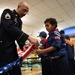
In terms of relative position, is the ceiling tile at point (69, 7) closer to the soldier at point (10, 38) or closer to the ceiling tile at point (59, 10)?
the ceiling tile at point (59, 10)

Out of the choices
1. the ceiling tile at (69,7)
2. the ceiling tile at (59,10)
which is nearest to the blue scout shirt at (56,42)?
the ceiling tile at (69,7)

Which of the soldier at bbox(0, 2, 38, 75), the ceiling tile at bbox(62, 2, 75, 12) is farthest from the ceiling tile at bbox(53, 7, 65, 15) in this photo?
the soldier at bbox(0, 2, 38, 75)

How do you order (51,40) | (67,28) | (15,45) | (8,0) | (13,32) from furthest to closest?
1. (67,28)
2. (8,0)
3. (51,40)
4. (15,45)
5. (13,32)

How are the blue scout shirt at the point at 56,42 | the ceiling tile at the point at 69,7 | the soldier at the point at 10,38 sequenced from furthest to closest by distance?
1. the ceiling tile at the point at 69,7
2. the blue scout shirt at the point at 56,42
3. the soldier at the point at 10,38

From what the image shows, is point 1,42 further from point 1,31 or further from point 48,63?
point 48,63

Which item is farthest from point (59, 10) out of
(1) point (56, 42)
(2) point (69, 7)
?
(1) point (56, 42)

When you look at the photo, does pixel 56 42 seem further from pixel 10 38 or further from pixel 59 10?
pixel 59 10

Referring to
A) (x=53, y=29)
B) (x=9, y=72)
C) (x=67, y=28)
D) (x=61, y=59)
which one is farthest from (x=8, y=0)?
(x=67, y=28)

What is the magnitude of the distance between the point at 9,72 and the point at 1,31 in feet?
1.43

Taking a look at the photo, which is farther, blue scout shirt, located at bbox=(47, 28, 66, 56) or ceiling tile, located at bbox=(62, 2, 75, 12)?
ceiling tile, located at bbox=(62, 2, 75, 12)

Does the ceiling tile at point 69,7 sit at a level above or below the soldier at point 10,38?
above

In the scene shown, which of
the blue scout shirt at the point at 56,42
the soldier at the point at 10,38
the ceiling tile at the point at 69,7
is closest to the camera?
the soldier at the point at 10,38

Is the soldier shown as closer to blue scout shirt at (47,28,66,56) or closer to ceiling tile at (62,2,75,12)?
blue scout shirt at (47,28,66,56)

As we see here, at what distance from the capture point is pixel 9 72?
1.30m
